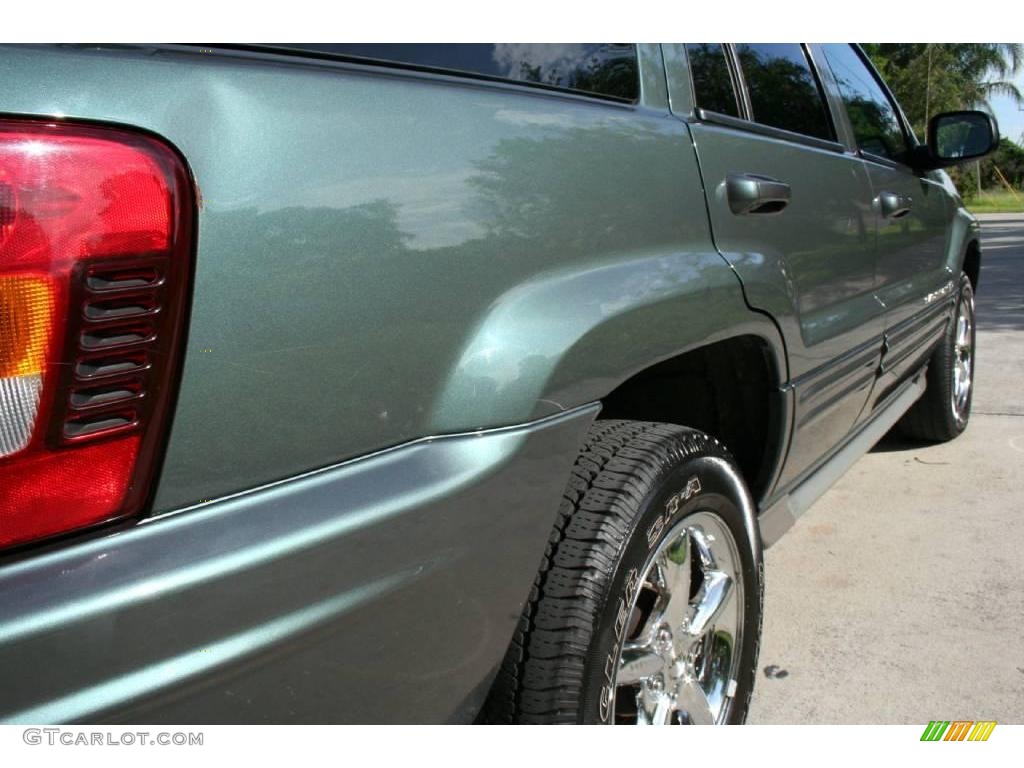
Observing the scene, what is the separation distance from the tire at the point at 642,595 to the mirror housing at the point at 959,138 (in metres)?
2.17

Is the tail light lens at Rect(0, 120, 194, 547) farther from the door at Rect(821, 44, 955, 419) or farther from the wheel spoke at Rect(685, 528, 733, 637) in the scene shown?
the door at Rect(821, 44, 955, 419)

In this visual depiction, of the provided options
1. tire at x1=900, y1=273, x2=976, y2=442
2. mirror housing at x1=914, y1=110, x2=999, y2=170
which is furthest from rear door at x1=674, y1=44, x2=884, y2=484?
tire at x1=900, y1=273, x2=976, y2=442

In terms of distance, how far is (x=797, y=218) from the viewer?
2.13 m

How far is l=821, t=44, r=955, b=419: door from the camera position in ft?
9.43

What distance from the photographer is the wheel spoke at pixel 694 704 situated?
1834 mm

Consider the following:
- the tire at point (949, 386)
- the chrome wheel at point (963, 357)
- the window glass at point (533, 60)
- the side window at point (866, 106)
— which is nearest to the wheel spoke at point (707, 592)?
the window glass at point (533, 60)

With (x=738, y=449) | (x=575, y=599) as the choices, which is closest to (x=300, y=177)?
(x=575, y=599)

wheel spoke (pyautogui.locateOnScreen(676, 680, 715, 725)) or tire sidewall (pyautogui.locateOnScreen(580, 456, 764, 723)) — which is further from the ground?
tire sidewall (pyautogui.locateOnScreen(580, 456, 764, 723))

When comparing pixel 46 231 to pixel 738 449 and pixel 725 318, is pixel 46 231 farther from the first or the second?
pixel 738 449

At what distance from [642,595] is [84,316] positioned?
3.82 feet

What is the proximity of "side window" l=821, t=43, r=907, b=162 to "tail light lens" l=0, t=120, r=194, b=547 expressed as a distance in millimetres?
2454

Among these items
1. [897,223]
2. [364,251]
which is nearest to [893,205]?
[897,223]

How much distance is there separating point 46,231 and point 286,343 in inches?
10.4
